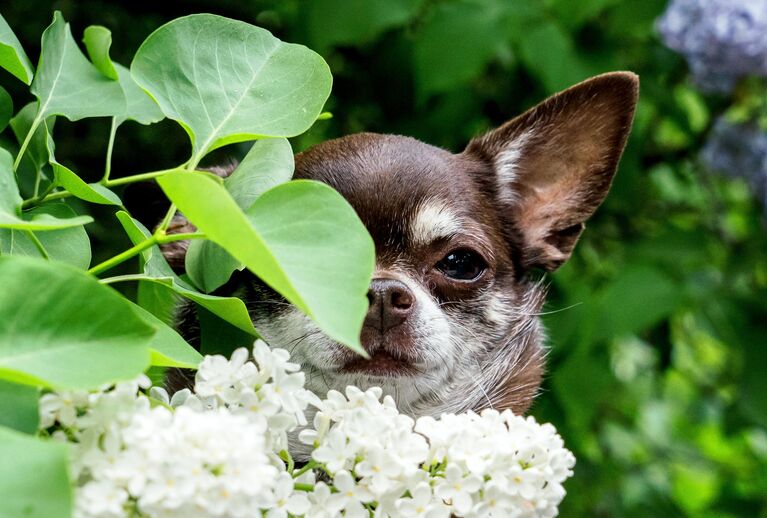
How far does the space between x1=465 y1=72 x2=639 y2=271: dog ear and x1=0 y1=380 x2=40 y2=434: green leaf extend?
5.35 ft

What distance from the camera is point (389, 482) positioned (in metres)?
1.12

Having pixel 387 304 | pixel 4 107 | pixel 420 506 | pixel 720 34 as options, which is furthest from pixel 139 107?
pixel 720 34

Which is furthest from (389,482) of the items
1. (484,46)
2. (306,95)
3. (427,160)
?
(484,46)

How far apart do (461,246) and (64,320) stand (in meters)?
1.36

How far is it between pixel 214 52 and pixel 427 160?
3.05ft

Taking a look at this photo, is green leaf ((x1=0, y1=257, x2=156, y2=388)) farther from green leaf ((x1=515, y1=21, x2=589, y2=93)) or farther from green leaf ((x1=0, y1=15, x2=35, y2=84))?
green leaf ((x1=515, y1=21, x2=589, y2=93))

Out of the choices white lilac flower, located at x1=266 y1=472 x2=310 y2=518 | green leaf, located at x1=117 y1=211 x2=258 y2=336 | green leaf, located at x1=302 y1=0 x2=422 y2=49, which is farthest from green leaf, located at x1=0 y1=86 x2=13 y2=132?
green leaf, located at x1=302 y1=0 x2=422 y2=49

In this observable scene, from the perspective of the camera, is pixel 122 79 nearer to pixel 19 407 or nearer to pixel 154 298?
pixel 154 298

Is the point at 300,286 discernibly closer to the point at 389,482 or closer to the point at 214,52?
the point at 389,482

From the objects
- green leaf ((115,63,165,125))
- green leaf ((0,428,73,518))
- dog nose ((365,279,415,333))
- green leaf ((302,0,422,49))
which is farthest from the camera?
green leaf ((302,0,422,49))

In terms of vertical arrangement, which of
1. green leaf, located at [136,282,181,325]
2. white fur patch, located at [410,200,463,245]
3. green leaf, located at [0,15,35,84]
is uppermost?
green leaf, located at [0,15,35,84]

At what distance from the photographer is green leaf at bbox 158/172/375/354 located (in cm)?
95

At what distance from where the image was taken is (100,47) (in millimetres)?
1433

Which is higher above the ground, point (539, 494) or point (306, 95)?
point (306, 95)
